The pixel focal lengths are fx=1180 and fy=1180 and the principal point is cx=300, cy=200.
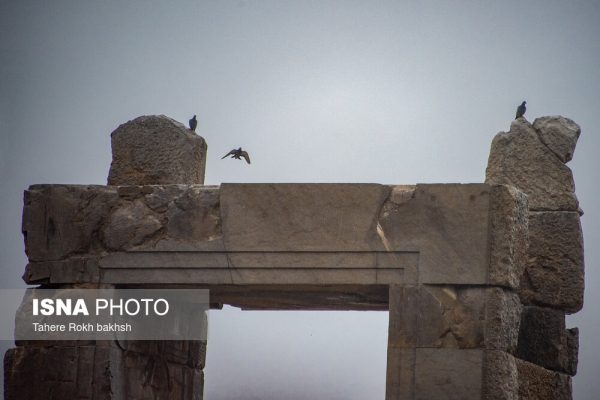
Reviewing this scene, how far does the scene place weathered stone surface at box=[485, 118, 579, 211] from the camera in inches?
364

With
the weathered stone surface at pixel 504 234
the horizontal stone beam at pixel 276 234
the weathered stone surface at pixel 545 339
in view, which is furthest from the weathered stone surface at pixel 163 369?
the weathered stone surface at pixel 504 234

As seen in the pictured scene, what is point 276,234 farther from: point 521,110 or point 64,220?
point 521,110

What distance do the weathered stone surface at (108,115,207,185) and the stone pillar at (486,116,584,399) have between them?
8.09 feet

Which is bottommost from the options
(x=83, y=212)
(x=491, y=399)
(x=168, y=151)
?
(x=491, y=399)

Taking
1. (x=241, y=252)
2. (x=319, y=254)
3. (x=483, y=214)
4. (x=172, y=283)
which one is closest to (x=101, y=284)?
(x=172, y=283)

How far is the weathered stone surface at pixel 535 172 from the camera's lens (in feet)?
30.4

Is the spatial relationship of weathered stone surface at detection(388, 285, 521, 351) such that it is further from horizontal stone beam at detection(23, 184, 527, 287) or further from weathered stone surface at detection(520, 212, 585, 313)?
weathered stone surface at detection(520, 212, 585, 313)

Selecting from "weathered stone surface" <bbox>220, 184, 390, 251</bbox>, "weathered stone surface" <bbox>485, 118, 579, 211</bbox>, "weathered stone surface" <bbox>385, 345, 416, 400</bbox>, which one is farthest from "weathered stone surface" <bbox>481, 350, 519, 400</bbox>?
"weathered stone surface" <bbox>485, 118, 579, 211</bbox>

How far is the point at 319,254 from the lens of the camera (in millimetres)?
8336

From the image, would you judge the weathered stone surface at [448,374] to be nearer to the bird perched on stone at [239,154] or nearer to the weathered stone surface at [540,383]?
the weathered stone surface at [540,383]

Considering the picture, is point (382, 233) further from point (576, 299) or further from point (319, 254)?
point (576, 299)

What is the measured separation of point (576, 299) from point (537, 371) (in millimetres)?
657

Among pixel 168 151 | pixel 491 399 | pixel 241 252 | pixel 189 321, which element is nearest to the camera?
pixel 491 399

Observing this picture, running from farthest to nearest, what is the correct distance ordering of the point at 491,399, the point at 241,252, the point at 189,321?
the point at 189,321
the point at 241,252
the point at 491,399
